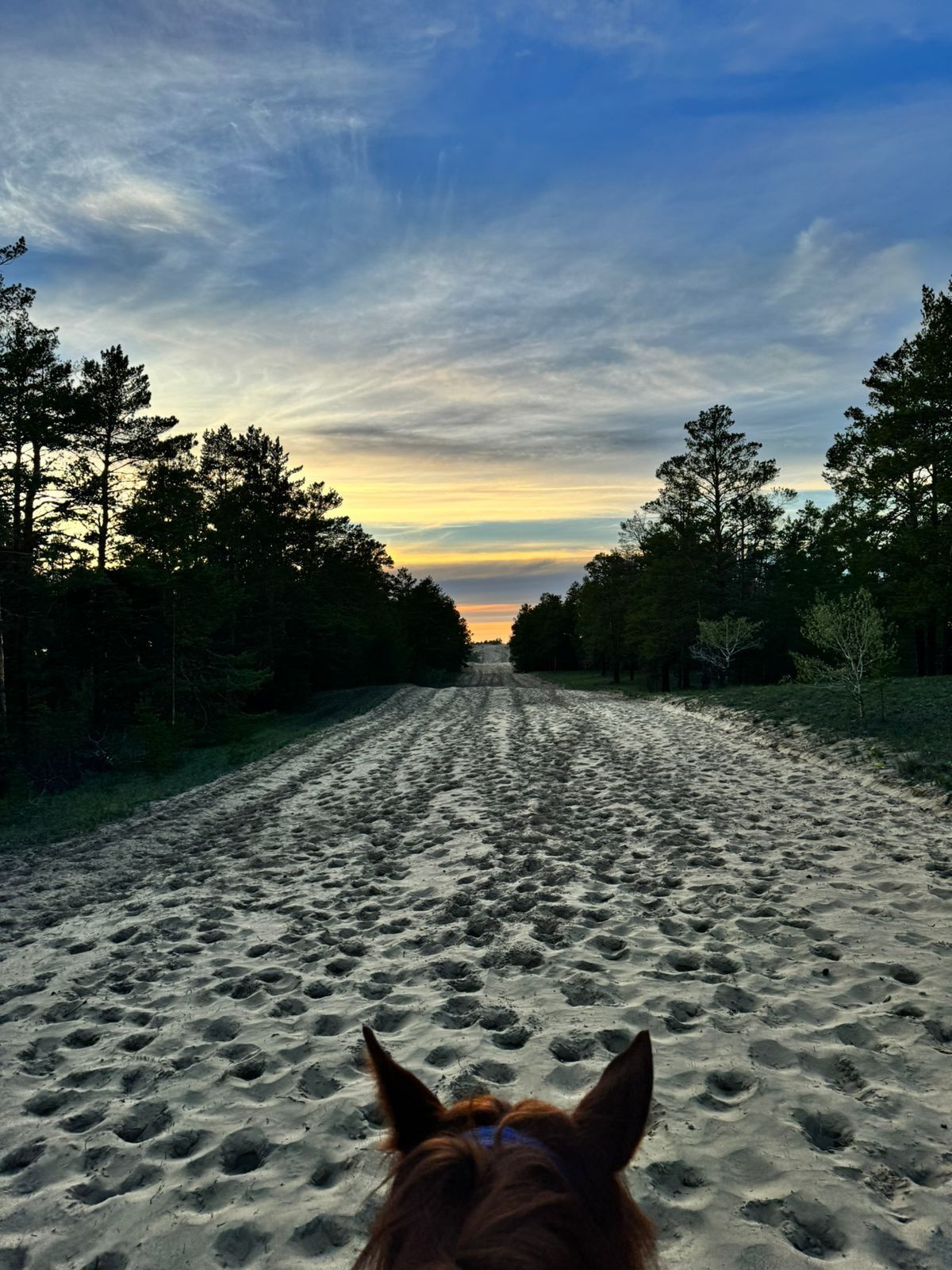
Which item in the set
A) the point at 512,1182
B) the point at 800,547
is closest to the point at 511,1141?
the point at 512,1182

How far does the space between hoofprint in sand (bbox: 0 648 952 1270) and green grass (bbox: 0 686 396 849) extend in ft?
4.63

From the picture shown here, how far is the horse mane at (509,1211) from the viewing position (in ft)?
3.43

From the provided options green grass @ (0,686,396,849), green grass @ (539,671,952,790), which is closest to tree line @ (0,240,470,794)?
green grass @ (0,686,396,849)

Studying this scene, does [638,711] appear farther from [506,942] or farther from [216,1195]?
[216,1195]

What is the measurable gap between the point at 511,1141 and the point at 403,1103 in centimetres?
26

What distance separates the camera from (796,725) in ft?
59.2

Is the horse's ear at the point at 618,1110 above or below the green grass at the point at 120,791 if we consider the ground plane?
above

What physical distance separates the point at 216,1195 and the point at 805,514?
52986mm

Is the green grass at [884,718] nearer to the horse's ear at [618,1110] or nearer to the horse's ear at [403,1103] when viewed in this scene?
the horse's ear at [618,1110]

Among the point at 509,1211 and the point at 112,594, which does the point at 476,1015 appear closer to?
the point at 509,1211

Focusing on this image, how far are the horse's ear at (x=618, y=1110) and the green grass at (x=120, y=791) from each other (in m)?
12.0

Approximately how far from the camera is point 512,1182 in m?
1.17

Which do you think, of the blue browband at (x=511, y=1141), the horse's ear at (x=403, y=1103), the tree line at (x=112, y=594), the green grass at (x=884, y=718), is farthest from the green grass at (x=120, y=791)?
the green grass at (x=884, y=718)

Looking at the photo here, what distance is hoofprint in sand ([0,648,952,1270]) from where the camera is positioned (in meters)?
3.12
